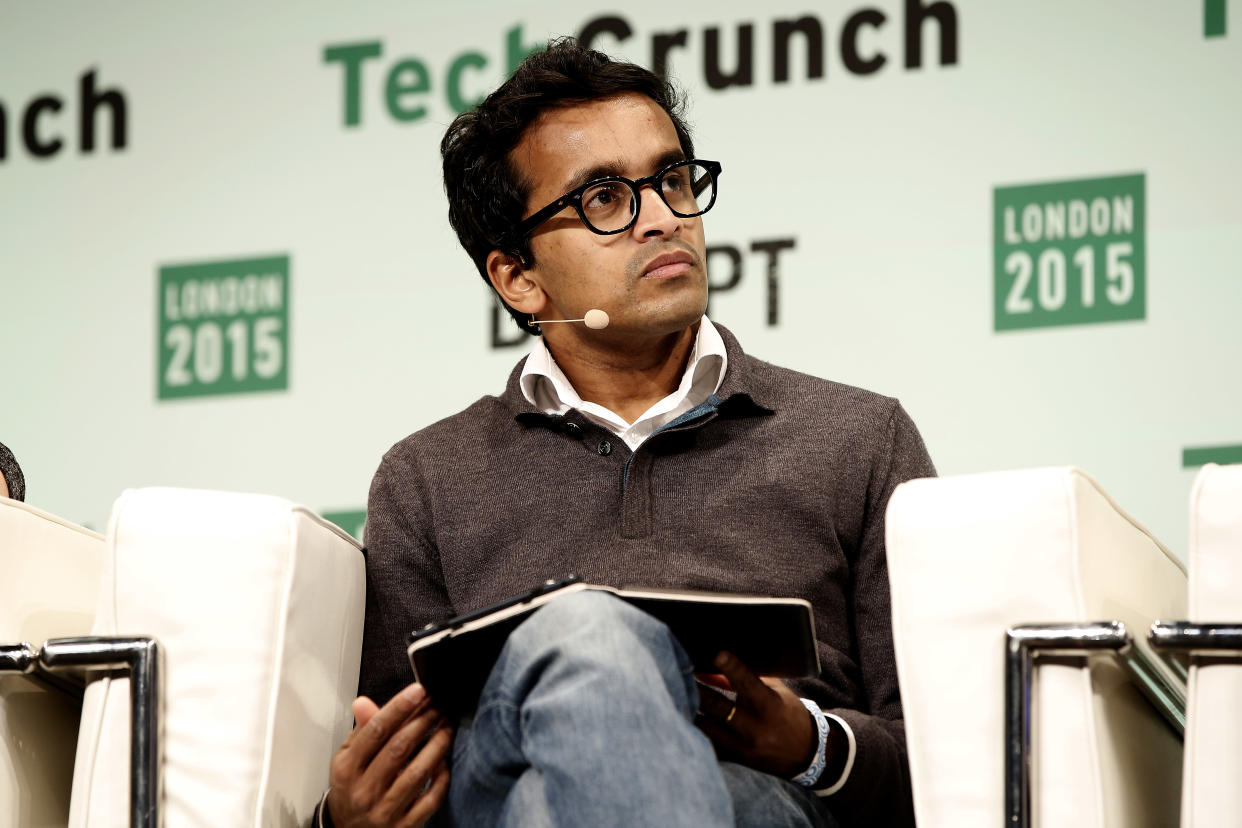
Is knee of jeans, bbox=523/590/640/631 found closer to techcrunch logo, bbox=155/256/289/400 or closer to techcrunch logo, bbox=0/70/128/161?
techcrunch logo, bbox=155/256/289/400

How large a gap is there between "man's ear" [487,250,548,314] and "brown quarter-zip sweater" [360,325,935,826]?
22cm

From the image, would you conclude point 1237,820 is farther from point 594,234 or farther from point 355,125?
point 355,125

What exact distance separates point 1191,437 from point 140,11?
2.03m

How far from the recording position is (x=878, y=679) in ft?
6.39

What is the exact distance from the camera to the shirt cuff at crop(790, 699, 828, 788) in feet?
5.57

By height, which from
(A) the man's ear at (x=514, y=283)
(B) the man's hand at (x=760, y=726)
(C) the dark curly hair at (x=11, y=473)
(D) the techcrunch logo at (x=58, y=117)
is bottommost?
(B) the man's hand at (x=760, y=726)

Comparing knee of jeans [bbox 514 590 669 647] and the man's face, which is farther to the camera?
the man's face

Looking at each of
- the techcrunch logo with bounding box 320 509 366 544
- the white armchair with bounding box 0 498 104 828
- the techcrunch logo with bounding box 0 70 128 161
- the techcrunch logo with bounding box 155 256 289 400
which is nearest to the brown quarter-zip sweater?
the white armchair with bounding box 0 498 104 828

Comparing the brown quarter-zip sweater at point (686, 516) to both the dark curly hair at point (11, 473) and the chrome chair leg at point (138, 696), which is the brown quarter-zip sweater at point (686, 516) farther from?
the dark curly hair at point (11, 473)

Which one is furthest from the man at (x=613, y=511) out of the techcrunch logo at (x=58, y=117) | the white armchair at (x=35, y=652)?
the techcrunch logo at (x=58, y=117)

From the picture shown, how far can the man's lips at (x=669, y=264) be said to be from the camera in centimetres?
214

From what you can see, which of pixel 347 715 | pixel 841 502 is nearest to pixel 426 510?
pixel 347 715

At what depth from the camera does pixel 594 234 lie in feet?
7.25

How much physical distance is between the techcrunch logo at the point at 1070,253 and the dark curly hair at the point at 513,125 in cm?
54
